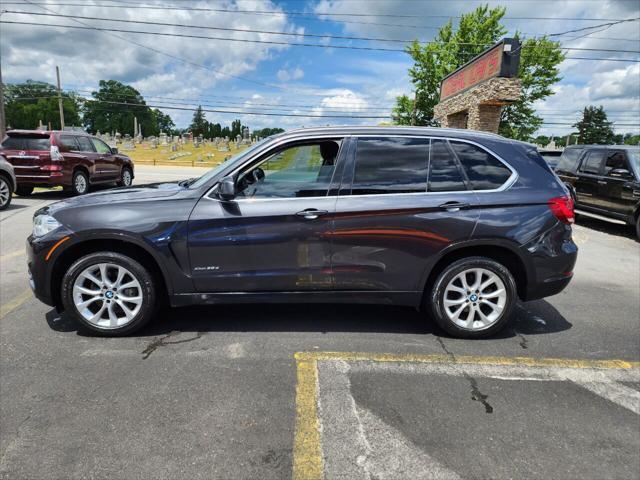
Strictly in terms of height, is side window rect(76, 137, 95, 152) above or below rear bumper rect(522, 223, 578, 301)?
above

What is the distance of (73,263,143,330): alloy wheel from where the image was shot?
3.63m

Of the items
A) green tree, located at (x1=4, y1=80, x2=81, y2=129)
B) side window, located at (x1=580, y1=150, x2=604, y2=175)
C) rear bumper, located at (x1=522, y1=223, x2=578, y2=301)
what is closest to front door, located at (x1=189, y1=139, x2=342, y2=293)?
rear bumper, located at (x1=522, y1=223, x2=578, y2=301)

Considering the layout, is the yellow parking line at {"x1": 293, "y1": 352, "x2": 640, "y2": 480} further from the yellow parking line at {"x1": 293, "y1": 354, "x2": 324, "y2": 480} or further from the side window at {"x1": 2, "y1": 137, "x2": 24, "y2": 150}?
the side window at {"x1": 2, "y1": 137, "x2": 24, "y2": 150}

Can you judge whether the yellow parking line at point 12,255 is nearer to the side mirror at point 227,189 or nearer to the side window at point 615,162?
the side mirror at point 227,189

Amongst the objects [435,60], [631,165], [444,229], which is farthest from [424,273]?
[435,60]

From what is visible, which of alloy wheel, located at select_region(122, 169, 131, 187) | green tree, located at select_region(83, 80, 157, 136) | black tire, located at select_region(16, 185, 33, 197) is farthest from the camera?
green tree, located at select_region(83, 80, 157, 136)

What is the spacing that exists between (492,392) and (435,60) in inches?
1596

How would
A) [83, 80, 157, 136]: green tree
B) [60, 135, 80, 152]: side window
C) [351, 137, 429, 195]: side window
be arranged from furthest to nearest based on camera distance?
[83, 80, 157, 136]: green tree, [60, 135, 80, 152]: side window, [351, 137, 429, 195]: side window

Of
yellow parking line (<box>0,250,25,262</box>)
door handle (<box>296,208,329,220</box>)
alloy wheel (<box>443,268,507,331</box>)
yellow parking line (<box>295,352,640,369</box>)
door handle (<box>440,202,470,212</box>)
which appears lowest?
yellow parking line (<box>295,352,640,369</box>)

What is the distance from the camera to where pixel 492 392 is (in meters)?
2.99

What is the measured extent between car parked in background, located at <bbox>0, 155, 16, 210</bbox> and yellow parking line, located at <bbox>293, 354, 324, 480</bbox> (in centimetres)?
988

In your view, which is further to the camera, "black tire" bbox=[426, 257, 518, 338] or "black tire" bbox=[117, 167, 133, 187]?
"black tire" bbox=[117, 167, 133, 187]

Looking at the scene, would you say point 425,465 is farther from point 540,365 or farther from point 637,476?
point 540,365

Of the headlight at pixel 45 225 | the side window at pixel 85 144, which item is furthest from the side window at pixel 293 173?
the side window at pixel 85 144
